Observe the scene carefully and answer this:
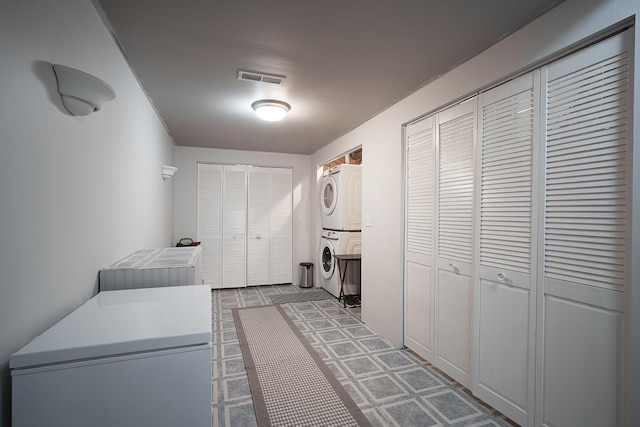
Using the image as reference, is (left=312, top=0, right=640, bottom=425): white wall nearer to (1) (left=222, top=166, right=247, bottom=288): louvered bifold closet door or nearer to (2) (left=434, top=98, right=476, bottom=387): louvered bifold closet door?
(2) (left=434, top=98, right=476, bottom=387): louvered bifold closet door

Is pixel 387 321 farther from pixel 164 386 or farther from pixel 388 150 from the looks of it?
pixel 164 386

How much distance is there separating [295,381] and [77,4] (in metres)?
2.48

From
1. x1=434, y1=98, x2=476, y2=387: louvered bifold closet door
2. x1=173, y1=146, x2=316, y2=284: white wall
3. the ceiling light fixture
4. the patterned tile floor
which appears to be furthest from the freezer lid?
x1=173, y1=146, x2=316, y2=284: white wall

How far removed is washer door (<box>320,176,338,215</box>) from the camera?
14.8 feet

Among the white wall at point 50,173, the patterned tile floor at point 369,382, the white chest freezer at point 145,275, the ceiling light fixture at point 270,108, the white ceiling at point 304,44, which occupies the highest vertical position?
the white ceiling at point 304,44

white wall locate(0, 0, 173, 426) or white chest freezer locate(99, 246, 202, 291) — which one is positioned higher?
white wall locate(0, 0, 173, 426)

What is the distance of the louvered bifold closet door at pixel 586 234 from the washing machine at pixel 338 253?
2913 millimetres

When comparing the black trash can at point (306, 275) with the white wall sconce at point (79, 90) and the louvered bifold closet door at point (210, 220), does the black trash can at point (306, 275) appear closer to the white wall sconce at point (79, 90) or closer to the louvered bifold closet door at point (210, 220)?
the louvered bifold closet door at point (210, 220)

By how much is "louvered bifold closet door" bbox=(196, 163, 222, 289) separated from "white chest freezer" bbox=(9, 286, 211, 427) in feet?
12.9

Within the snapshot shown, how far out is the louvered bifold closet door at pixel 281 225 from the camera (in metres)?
5.36

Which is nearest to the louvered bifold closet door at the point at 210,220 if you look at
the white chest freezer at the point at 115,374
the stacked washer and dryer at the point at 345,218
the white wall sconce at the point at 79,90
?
the stacked washer and dryer at the point at 345,218

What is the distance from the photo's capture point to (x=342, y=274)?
14.5 feet

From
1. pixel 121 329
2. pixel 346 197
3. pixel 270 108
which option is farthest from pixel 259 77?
pixel 346 197

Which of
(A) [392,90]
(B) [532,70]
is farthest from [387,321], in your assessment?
(B) [532,70]
